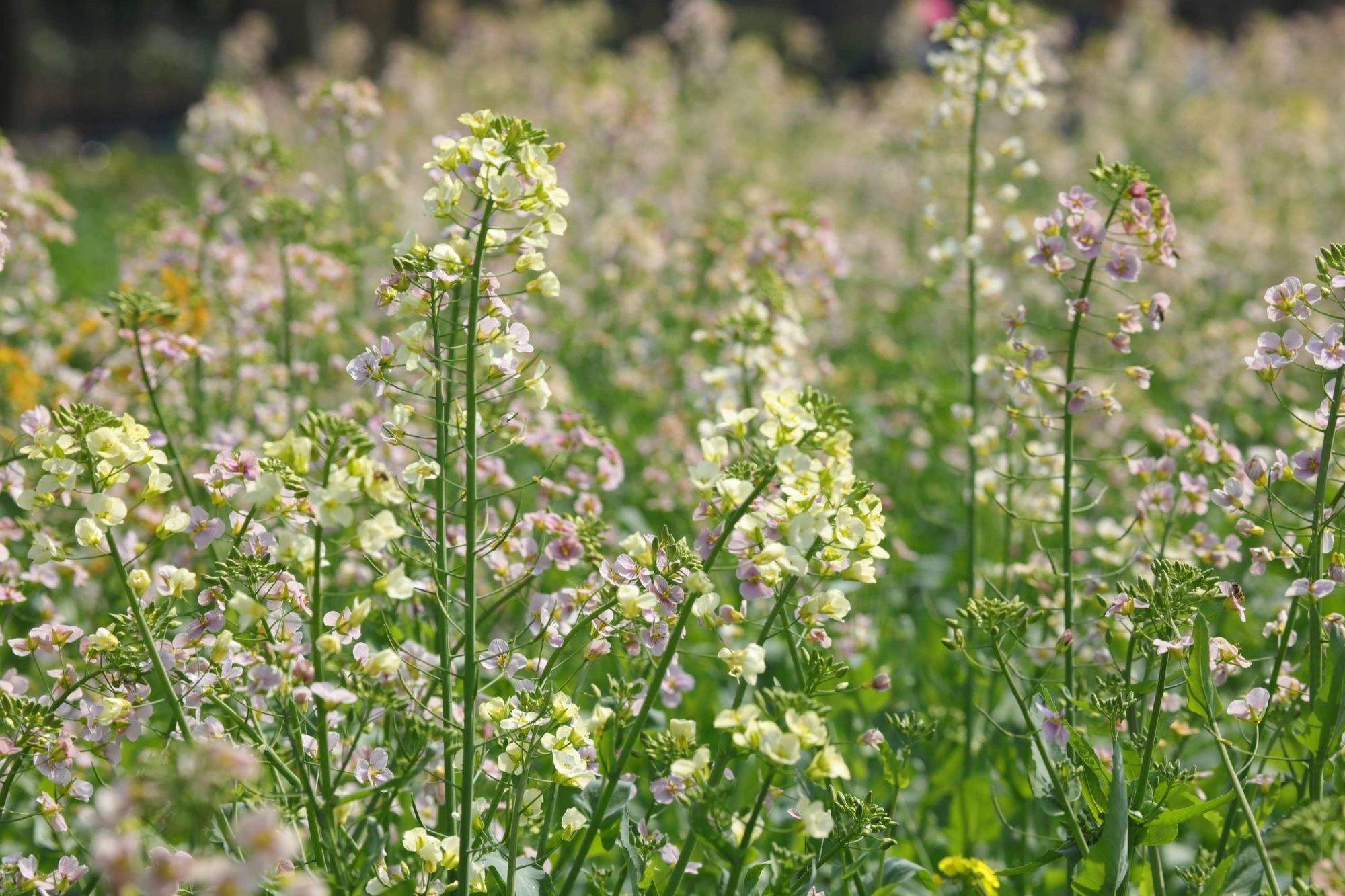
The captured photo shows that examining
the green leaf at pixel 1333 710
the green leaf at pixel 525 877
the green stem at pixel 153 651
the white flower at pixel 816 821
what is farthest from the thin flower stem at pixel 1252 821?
the green stem at pixel 153 651

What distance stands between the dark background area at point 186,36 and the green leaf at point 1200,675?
66.1 ft

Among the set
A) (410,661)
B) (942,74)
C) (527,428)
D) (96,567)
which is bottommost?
(96,567)

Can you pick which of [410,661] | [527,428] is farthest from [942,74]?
[410,661]

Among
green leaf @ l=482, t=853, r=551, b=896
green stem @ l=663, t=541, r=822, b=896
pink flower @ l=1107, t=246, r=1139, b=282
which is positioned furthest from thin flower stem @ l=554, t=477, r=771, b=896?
pink flower @ l=1107, t=246, r=1139, b=282

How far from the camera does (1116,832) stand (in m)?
1.72

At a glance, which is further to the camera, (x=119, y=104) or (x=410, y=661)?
(x=119, y=104)

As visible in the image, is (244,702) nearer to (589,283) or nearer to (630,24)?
(589,283)

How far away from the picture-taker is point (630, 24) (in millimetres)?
25406

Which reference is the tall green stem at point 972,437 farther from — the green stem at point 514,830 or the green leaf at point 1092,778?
the green stem at point 514,830

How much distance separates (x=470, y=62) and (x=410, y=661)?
33.1 feet

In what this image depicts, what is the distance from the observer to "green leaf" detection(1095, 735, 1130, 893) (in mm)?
1697

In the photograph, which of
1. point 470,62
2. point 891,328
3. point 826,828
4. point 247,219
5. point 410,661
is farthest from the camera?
point 470,62

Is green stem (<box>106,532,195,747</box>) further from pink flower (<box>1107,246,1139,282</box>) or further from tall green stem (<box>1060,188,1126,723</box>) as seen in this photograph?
pink flower (<box>1107,246,1139,282</box>)

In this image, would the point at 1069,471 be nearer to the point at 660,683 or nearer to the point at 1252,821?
the point at 1252,821
